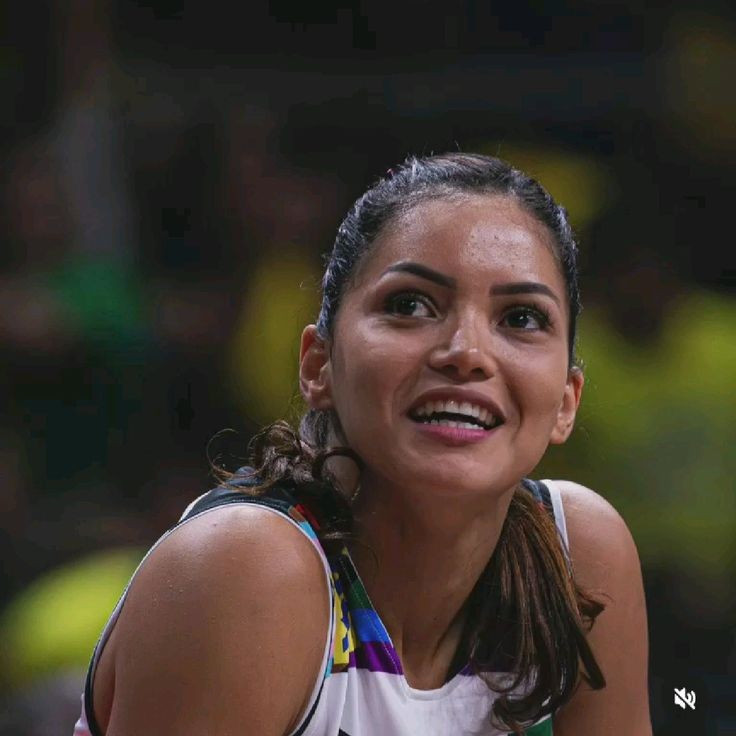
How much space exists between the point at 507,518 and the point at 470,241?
40 cm

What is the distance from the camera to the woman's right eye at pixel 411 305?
1328 mm

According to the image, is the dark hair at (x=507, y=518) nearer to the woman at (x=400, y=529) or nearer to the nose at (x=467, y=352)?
the woman at (x=400, y=529)

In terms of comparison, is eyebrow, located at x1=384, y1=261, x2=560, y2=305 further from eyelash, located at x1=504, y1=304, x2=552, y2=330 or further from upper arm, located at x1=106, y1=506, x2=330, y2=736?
upper arm, located at x1=106, y1=506, x2=330, y2=736

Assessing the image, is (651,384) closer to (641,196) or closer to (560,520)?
(641,196)

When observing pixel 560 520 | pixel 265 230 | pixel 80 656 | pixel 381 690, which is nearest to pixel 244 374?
pixel 265 230

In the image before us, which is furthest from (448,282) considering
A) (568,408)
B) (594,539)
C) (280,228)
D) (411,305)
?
(280,228)

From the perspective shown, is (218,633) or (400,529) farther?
(400,529)

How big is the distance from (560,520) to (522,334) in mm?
376

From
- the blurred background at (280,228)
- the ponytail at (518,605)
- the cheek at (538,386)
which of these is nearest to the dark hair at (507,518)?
the ponytail at (518,605)

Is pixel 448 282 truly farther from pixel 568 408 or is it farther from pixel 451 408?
pixel 568 408

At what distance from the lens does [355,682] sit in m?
1.32

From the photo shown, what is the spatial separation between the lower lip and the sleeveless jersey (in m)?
0.16

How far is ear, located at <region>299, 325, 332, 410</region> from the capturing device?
1.44 metres

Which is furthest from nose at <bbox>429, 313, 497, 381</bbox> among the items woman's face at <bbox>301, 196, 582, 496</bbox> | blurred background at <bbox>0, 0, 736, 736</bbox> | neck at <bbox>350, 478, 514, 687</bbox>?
blurred background at <bbox>0, 0, 736, 736</bbox>
